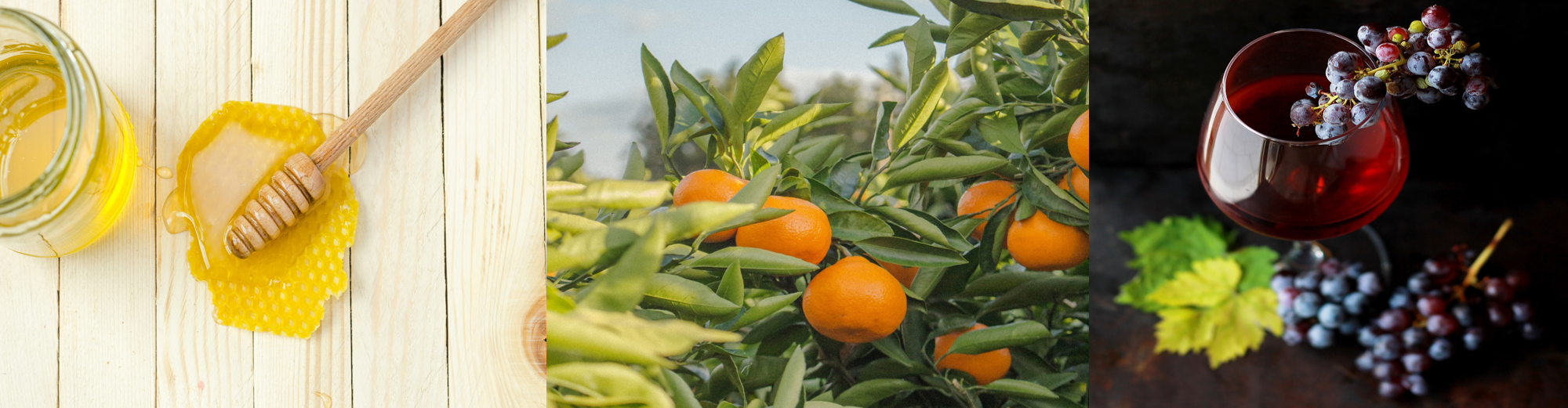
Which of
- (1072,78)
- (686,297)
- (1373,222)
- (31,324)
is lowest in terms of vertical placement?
(31,324)

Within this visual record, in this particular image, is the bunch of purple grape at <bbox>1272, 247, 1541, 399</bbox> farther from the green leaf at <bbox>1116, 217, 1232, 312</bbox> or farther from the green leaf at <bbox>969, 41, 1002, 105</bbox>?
the green leaf at <bbox>969, 41, 1002, 105</bbox>

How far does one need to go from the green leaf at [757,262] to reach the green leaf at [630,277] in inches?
1.4

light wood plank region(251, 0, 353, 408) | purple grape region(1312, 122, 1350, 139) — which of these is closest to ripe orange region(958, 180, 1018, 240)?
purple grape region(1312, 122, 1350, 139)

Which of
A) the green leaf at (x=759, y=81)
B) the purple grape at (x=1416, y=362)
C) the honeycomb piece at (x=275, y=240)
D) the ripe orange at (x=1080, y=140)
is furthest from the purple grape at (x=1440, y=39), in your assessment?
the honeycomb piece at (x=275, y=240)

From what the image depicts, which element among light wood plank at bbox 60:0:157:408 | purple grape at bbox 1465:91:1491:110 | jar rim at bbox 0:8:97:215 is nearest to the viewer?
purple grape at bbox 1465:91:1491:110

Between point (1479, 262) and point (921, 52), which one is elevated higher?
point (921, 52)

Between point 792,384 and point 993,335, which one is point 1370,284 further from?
point 792,384

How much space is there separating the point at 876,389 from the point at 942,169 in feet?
0.63

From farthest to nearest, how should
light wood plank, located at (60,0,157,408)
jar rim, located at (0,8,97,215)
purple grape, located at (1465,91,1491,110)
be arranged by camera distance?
1. light wood plank, located at (60,0,157,408)
2. jar rim, located at (0,8,97,215)
3. purple grape, located at (1465,91,1491,110)

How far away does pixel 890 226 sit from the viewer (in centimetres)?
61

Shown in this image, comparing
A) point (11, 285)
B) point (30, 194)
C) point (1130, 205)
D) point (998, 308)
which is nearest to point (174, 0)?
point (30, 194)

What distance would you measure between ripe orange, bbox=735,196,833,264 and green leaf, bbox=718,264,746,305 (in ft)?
0.08

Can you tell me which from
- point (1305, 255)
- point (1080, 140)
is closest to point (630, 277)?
point (1080, 140)

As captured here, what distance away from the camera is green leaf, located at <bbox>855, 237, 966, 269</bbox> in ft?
1.99
